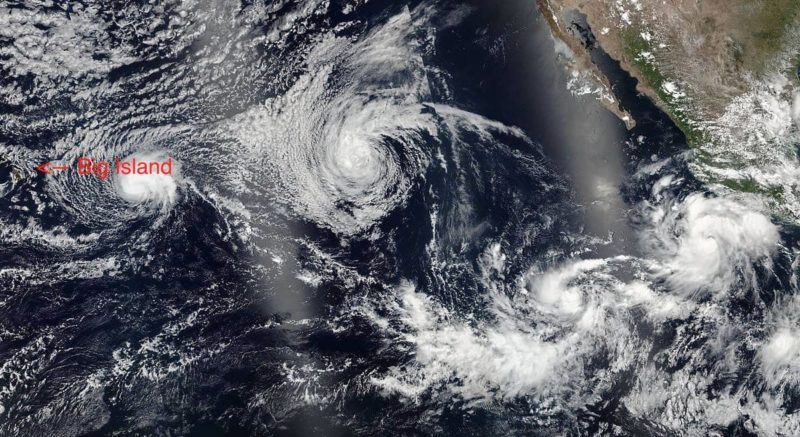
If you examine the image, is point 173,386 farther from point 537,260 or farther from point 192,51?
point 537,260

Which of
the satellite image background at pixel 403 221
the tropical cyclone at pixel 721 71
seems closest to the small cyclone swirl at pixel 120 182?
the satellite image background at pixel 403 221

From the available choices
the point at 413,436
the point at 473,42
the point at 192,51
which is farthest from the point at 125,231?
the point at 473,42

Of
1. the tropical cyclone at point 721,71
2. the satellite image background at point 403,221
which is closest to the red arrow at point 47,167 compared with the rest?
the satellite image background at point 403,221

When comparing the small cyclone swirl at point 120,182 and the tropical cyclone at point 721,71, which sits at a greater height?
the tropical cyclone at point 721,71

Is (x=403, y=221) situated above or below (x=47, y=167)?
below

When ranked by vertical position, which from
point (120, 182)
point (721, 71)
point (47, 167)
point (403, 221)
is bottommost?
point (403, 221)

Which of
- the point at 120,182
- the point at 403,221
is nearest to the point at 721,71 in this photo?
the point at 403,221

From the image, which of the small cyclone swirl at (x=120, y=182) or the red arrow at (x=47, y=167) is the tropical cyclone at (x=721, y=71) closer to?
the small cyclone swirl at (x=120, y=182)

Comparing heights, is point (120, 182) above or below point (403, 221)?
above

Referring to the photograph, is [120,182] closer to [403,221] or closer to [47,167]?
[47,167]
